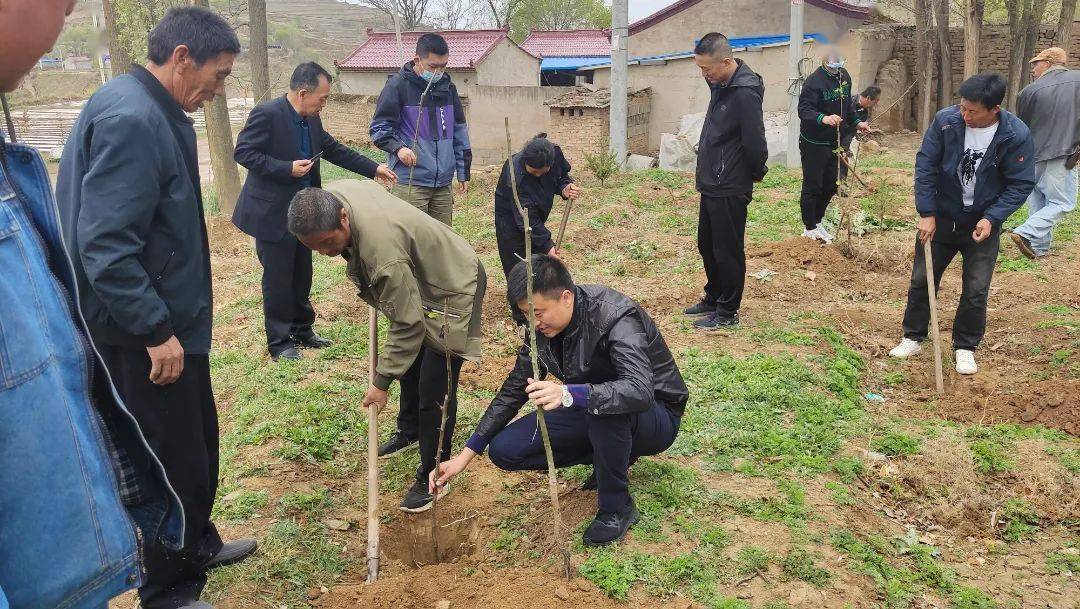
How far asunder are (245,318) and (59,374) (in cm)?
565

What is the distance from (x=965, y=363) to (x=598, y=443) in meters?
3.02

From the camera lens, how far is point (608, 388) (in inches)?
118

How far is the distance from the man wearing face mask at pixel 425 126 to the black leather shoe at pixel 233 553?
3097mm

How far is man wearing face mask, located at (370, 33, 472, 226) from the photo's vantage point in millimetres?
6008

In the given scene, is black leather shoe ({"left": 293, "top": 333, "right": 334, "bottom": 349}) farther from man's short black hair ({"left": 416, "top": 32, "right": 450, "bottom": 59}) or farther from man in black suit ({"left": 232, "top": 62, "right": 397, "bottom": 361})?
man's short black hair ({"left": 416, "top": 32, "right": 450, "bottom": 59})

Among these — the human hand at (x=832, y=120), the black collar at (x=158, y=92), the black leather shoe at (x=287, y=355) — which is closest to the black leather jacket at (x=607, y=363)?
the black collar at (x=158, y=92)

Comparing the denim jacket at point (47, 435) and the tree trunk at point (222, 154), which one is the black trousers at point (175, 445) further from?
the tree trunk at point (222, 154)

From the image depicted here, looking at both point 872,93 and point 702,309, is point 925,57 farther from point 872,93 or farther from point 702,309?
point 702,309

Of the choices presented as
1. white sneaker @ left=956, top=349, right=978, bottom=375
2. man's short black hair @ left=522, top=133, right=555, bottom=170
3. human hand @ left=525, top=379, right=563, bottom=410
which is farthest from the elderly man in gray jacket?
human hand @ left=525, top=379, right=563, bottom=410

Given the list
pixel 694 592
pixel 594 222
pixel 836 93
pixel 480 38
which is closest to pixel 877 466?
pixel 694 592

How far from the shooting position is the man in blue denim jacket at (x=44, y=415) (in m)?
1.22

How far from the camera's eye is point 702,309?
236 inches

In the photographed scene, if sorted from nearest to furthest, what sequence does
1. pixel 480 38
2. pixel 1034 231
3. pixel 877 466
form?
1. pixel 877 466
2. pixel 1034 231
3. pixel 480 38

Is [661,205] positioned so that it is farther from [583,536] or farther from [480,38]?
[480,38]
